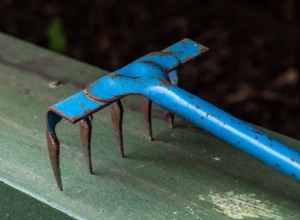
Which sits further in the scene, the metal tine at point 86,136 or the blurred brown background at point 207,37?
the blurred brown background at point 207,37

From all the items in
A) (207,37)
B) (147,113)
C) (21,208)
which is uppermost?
(147,113)

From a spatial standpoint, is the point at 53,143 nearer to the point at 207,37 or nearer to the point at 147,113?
the point at 147,113

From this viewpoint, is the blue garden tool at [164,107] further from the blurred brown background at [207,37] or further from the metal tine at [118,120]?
the blurred brown background at [207,37]

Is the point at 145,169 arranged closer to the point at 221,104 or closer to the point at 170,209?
the point at 170,209

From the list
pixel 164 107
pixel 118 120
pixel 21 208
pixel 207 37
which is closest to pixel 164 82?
pixel 164 107

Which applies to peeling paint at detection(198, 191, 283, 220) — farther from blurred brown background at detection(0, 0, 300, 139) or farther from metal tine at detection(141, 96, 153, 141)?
blurred brown background at detection(0, 0, 300, 139)

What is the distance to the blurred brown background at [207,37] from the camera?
2.40 m

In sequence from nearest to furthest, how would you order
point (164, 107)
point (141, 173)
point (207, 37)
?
point (164, 107) → point (141, 173) → point (207, 37)

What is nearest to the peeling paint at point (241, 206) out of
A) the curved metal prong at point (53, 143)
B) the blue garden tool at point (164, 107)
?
the blue garden tool at point (164, 107)

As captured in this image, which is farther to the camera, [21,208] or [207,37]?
[207,37]

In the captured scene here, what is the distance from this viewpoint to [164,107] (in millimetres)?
1019

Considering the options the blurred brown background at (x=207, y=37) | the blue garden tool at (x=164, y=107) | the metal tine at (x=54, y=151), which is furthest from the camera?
the blurred brown background at (x=207, y=37)

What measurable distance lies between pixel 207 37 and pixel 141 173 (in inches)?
63.6

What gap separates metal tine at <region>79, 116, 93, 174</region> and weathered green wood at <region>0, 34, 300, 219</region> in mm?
32
